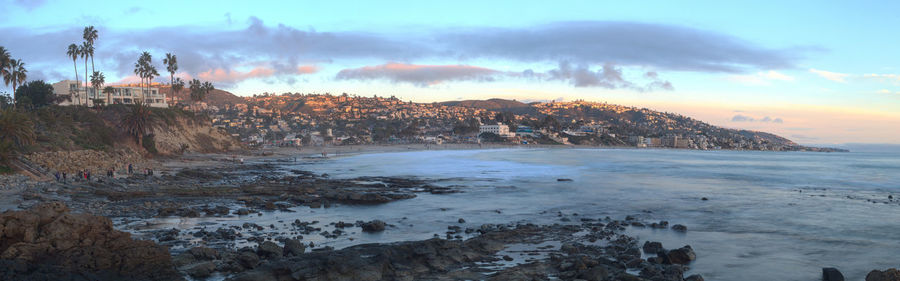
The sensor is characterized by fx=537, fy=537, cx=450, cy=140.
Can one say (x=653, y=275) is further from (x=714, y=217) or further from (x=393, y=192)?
(x=393, y=192)

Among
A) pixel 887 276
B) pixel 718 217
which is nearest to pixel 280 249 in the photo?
pixel 887 276

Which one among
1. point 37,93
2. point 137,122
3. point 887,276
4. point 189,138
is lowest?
point 887,276

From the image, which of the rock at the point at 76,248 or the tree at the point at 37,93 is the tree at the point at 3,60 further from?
the rock at the point at 76,248

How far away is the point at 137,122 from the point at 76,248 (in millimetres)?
48890

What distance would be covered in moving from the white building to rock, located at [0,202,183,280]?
543ft

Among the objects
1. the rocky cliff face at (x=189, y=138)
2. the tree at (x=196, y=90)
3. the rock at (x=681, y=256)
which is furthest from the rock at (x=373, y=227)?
the tree at (x=196, y=90)

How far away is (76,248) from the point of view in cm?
1120

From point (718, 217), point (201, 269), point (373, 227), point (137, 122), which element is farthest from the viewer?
point (137, 122)

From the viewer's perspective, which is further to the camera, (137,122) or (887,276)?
Result: (137,122)

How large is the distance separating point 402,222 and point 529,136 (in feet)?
540

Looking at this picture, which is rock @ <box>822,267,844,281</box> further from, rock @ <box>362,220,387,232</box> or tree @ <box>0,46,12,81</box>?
tree @ <box>0,46,12,81</box>

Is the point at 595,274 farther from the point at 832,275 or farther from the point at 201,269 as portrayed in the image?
the point at 201,269

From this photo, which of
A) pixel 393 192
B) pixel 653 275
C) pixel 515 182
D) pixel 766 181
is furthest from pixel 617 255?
pixel 766 181

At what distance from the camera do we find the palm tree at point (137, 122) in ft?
176
